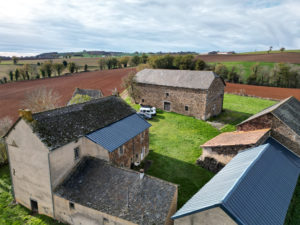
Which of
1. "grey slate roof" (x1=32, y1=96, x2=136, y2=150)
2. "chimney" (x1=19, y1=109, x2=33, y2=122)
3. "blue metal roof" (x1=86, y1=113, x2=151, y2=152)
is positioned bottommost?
"blue metal roof" (x1=86, y1=113, x2=151, y2=152)

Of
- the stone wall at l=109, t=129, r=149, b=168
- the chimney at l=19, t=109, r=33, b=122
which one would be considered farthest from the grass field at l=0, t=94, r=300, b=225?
the chimney at l=19, t=109, r=33, b=122

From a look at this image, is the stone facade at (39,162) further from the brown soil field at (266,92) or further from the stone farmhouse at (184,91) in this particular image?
the brown soil field at (266,92)

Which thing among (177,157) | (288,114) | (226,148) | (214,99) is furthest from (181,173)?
(214,99)

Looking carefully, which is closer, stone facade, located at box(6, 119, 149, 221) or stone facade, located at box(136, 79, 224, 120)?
stone facade, located at box(6, 119, 149, 221)

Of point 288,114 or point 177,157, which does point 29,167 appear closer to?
point 177,157

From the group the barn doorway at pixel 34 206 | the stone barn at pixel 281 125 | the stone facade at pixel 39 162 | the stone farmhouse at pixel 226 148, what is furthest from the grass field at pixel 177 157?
the stone barn at pixel 281 125

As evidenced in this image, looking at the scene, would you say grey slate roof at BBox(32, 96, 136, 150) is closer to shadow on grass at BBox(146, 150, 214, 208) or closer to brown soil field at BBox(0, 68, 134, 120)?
shadow on grass at BBox(146, 150, 214, 208)
